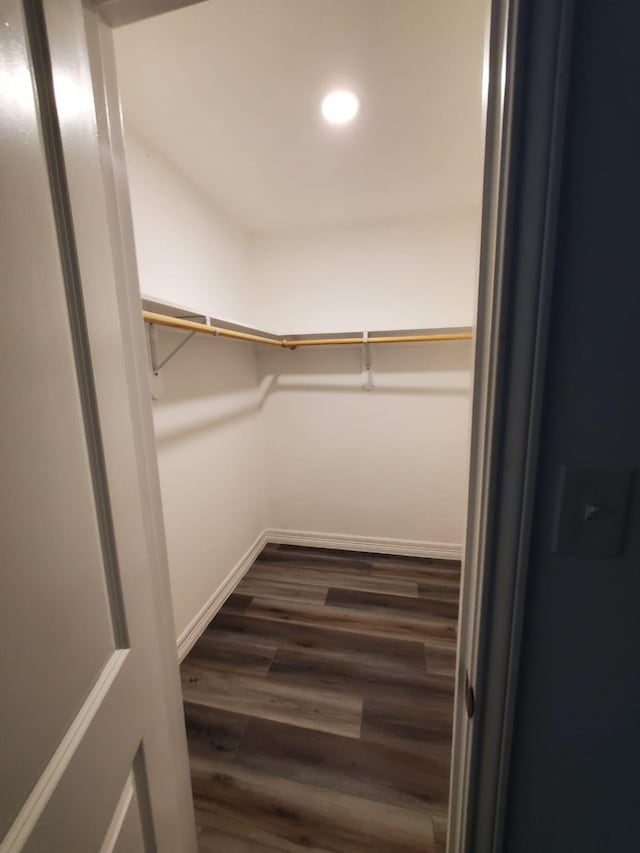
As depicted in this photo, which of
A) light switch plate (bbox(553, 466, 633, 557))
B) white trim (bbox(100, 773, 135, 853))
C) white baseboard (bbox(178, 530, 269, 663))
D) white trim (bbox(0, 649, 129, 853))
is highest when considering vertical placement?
light switch plate (bbox(553, 466, 633, 557))

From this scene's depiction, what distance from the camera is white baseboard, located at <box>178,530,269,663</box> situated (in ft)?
5.60

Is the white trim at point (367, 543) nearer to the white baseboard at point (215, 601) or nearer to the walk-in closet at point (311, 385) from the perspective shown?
the walk-in closet at point (311, 385)

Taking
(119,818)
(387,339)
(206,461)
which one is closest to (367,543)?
(206,461)

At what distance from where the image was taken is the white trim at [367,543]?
2.46 metres

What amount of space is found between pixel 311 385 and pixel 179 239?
123 cm

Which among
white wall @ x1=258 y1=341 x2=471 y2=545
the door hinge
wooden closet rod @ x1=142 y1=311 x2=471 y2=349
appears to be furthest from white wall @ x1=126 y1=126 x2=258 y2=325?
the door hinge

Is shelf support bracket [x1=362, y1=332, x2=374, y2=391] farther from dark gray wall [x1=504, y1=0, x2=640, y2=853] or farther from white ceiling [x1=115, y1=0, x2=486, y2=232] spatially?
dark gray wall [x1=504, y1=0, x2=640, y2=853]

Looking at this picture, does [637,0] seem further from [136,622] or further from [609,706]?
[136,622]

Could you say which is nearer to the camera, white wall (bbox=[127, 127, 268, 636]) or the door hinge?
the door hinge

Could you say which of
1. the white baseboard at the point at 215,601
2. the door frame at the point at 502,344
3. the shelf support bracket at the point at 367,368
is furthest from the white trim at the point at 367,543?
the door frame at the point at 502,344

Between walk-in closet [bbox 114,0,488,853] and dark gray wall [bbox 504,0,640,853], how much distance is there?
0.13 meters

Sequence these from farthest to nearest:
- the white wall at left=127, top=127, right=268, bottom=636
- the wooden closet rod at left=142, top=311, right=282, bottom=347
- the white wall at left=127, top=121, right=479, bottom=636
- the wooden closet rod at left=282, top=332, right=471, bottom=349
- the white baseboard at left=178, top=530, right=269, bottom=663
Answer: the wooden closet rod at left=282, top=332, right=471, bottom=349 < the white wall at left=127, top=121, right=479, bottom=636 < the white baseboard at left=178, top=530, right=269, bottom=663 < the white wall at left=127, top=127, right=268, bottom=636 < the wooden closet rod at left=142, top=311, right=282, bottom=347

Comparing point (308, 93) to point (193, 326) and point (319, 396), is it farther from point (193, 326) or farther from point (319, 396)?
point (319, 396)

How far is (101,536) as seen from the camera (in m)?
0.53
